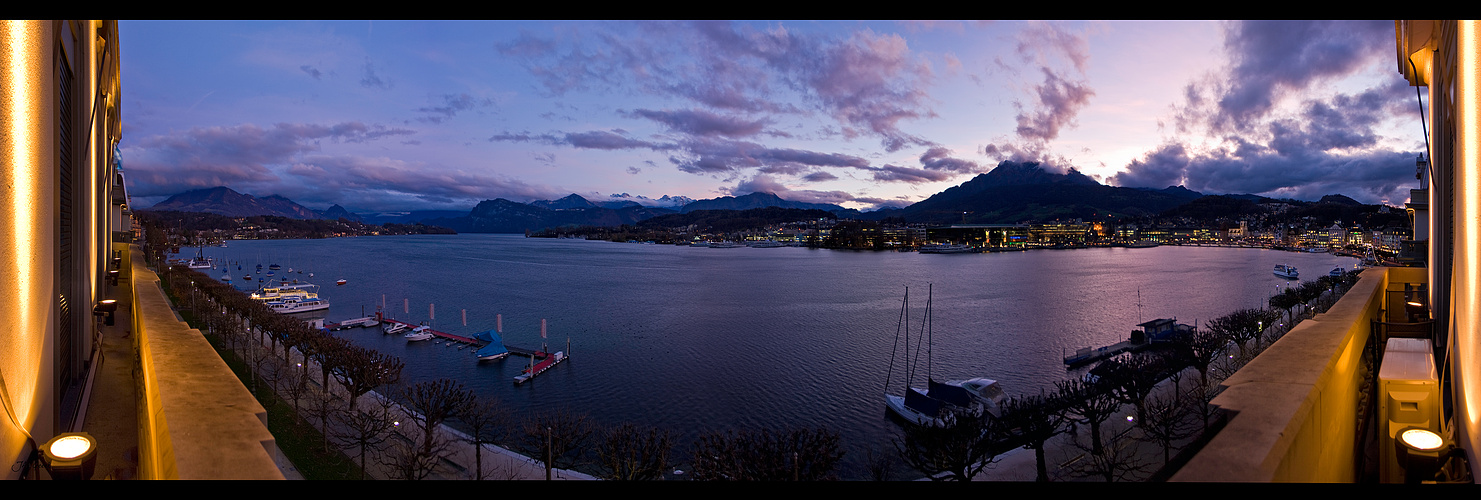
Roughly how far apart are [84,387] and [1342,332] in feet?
24.1

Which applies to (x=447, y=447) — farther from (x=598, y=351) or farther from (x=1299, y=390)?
(x=1299, y=390)

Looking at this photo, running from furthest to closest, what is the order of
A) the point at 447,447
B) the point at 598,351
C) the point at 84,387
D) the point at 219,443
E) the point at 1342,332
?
the point at 598,351 < the point at 447,447 < the point at 84,387 < the point at 1342,332 < the point at 219,443

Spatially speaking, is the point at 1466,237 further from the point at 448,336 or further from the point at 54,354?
the point at 448,336

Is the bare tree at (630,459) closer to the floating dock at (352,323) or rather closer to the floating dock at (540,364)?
the floating dock at (540,364)

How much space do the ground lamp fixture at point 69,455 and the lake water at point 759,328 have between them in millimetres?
7642

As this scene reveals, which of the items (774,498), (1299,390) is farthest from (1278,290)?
(774,498)

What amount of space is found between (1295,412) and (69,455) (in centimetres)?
347

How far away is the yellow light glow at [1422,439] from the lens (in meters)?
1.91

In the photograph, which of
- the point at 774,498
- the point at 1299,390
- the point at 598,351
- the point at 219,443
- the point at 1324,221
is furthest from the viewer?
the point at 1324,221

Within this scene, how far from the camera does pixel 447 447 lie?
26.7ft

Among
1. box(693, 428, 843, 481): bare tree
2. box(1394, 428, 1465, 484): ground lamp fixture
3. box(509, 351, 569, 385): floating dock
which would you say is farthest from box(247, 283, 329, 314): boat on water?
box(1394, 428, 1465, 484): ground lamp fixture

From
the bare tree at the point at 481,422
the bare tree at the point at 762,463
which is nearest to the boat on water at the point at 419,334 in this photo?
the bare tree at the point at 481,422

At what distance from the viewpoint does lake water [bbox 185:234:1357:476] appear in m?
11.4

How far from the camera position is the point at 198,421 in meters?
1.84
